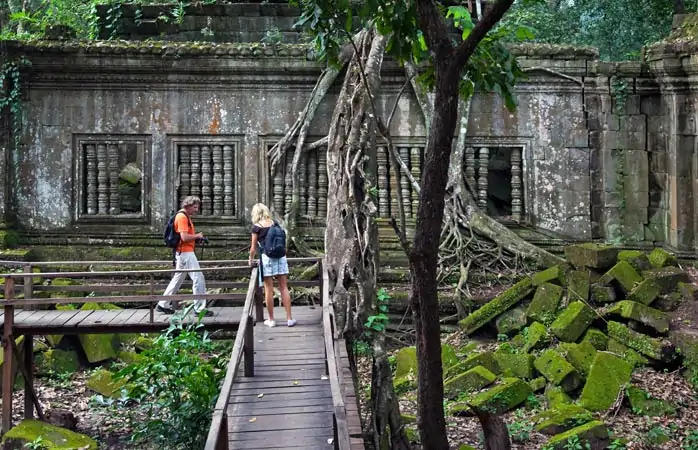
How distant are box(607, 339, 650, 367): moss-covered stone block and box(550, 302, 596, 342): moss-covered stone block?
31 centimetres

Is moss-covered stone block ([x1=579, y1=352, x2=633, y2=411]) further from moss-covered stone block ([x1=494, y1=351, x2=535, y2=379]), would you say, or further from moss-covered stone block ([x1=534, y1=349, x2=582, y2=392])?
moss-covered stone block ([x1=494, y1=351, x2=535, y2=379])

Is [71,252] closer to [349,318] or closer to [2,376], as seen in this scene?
[2,376]

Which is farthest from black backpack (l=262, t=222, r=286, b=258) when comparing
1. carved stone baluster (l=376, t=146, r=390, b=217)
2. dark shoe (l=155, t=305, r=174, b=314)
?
carved stone baluster (l=376, t=146, r=390, b=217)

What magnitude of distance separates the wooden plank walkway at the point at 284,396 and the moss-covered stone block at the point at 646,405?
281cm

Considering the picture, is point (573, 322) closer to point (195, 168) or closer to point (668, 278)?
point (668, 278)

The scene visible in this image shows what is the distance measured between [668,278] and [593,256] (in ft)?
2.75

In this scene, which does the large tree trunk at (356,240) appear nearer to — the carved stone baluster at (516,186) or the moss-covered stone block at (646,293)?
the carved stone baluster at (516,186)

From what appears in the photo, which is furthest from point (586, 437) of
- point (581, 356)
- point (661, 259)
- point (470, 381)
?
point (661, 259)

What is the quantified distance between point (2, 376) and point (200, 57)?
180 inches

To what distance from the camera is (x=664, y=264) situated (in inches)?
382

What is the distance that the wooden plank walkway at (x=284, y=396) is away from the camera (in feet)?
17.9

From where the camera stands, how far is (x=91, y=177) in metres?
11.0

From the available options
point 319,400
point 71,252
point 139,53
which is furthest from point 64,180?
point 319,400

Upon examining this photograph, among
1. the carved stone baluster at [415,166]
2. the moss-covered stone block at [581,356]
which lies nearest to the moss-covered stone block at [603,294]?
the moss-covered stone block at [581,356]
